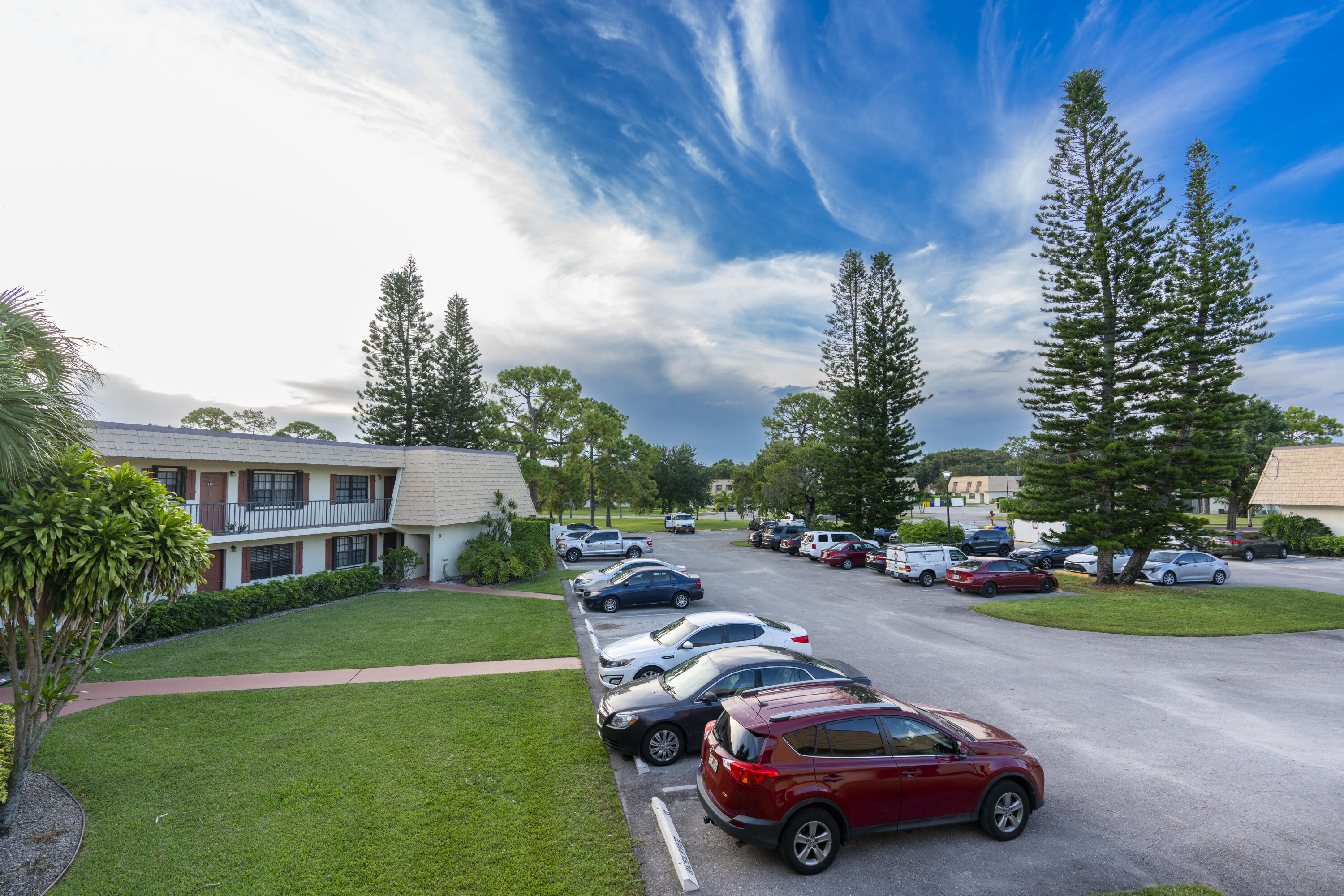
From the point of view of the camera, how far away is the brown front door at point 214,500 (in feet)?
59.2

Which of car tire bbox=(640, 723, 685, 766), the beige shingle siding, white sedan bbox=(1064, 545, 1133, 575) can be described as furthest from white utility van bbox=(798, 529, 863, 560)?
the beige shingle siding

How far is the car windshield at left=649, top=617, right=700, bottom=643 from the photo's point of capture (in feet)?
35.8

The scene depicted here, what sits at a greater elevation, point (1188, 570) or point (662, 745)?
point (662, 745)

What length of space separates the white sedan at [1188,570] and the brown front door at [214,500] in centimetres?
3419

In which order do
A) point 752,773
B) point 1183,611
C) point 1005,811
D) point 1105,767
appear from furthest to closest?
point 1183,611 → point 1105,767 → point 1005,811 → point 752,773

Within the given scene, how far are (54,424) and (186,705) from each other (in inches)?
250

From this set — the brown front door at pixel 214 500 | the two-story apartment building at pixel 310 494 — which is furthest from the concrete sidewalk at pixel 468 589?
the brown front door at pixel 214 500

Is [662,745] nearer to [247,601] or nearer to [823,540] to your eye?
[247,601]

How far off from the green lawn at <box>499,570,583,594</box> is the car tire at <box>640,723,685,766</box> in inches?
576

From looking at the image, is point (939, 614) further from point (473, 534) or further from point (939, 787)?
point (473, 534)

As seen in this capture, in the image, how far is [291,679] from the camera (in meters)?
11.5

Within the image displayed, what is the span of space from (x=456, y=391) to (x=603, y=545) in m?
19.4

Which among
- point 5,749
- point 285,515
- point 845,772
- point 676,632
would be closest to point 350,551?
point 285,515

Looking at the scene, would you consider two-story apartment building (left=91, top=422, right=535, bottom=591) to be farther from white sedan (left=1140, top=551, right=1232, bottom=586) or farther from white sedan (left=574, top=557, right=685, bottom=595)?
white sedan (left=1140, top=551, right=1232, bottom=586)
